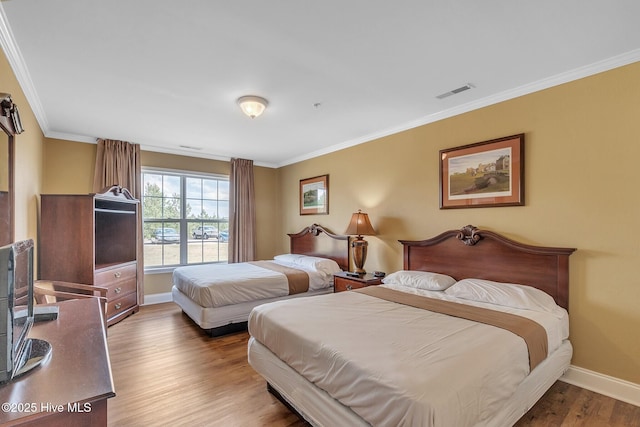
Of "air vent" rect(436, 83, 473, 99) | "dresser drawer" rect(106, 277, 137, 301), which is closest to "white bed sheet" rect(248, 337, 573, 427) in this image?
"air vent" rect(436, 83, 473, 99)

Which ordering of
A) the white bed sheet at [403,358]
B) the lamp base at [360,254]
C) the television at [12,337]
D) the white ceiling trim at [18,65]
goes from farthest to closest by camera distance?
the lamp base at [360,254], the white ceiling trim at [18,65], the white bed sheet at [403,358], the television at [12,337]

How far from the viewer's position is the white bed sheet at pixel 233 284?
3.43 metres

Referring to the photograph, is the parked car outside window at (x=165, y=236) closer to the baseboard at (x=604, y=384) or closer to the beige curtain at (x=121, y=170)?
the beige curtain at (x=121, y=170)

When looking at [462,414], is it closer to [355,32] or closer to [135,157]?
[355,32]

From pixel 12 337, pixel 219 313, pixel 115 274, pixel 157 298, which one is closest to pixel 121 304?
pixel 115 274

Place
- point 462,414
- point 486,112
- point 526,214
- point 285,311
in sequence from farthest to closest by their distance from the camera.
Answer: point 486,112 → point 526,214 → point 285,311 → point 462,414

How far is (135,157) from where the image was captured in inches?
183

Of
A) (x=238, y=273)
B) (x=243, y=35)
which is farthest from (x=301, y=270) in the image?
(x=243, y=35)

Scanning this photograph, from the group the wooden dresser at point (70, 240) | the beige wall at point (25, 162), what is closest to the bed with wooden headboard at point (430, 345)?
the beige wall at point (25, 162)

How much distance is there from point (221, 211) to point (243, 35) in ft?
13.4

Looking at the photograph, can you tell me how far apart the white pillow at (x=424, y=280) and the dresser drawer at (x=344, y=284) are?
0.43 m

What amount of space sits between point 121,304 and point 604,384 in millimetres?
5128

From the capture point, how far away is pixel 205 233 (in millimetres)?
5512

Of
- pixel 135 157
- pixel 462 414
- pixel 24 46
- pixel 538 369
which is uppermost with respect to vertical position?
pixel 24 46
